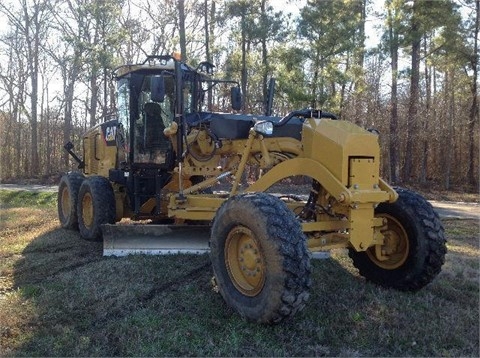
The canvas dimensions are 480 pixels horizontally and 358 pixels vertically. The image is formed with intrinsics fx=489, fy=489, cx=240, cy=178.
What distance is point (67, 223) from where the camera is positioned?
8.58 metres

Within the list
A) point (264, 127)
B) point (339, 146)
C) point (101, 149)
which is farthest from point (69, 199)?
point (339, 146)

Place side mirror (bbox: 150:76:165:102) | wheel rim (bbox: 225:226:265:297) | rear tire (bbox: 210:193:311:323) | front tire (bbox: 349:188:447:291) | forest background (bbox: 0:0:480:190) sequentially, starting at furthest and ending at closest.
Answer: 1. forest background (bbox: 0:0:480:190)
2. side mirror (bbox: 150:76:165:102)
3. front tire (bbox: 349:188:447:291)
4. wheel rim (bbox: 225:226:265:297)
5. rear tire (bbox: 210:193:311:323)

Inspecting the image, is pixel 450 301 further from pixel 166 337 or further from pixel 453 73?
pixel 453 73

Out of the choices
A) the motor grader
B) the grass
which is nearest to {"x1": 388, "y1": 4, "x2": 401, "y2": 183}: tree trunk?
the motor grader

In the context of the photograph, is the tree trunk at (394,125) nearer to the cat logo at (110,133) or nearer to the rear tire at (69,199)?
the cat logo at (110,133)

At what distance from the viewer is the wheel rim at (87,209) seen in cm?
777

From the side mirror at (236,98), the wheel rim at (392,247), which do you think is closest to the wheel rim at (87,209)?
the side mirror at (236,98)

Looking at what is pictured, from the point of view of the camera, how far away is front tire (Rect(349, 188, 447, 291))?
4641mm

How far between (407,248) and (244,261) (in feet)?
5.55

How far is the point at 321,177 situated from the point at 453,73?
24522mm

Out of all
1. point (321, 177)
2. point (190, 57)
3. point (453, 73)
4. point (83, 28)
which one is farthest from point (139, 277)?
point (453, 73)

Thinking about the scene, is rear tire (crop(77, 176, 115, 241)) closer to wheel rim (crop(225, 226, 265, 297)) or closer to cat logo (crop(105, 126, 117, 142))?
cat logo (crop(105, 126, 117, 142))

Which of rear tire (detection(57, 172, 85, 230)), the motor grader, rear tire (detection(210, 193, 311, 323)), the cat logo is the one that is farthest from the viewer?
rear tire (detection(57, 172, 85, 230))

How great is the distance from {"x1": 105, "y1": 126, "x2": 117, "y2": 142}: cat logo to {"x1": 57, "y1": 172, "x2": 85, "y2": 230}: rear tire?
1.00m
